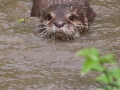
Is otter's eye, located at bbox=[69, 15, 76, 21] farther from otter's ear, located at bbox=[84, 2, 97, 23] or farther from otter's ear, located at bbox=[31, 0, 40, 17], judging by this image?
otter's ear, located at bbox=[31, 0, 40, 17]

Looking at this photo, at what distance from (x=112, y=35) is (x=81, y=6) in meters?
0.94

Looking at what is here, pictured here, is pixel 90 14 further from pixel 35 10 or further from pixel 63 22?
pixel 63 22

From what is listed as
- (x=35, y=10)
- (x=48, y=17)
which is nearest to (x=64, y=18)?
(x=48, y=17)

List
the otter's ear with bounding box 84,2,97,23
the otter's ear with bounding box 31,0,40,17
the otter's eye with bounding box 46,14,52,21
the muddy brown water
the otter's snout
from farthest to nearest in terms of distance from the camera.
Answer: the otter's ear with bounding box 31,0,40,17 < the otter's ear with bounding box 84,2,97,23 < the otter's eye with bounding box 46,14,52,21 < the otter's snout < the muddy brown water

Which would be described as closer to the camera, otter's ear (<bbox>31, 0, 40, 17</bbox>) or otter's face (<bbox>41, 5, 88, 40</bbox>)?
otter's face (<bbox>41, 5, 88, 40</bbox>)

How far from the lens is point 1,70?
376 cm

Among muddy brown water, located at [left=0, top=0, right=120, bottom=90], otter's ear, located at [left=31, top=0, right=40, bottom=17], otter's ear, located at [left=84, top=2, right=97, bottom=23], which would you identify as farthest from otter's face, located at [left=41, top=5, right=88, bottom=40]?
otter's ear, located at [left=31, top=0, right=40, bottom=17]

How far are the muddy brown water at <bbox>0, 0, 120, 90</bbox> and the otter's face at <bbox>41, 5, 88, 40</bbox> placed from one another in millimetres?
123

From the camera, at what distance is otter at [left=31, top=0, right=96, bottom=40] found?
4.78m

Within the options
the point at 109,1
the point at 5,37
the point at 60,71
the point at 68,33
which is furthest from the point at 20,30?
the point at 109,1

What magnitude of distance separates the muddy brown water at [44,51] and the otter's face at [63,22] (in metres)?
0.12

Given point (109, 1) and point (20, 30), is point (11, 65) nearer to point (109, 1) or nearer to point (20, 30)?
point (20, 30)

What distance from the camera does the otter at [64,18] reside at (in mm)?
4781

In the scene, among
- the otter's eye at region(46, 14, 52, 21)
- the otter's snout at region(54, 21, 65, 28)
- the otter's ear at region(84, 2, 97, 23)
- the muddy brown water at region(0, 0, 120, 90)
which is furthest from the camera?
the otter's ear at region(84, 2, 97, 23)
